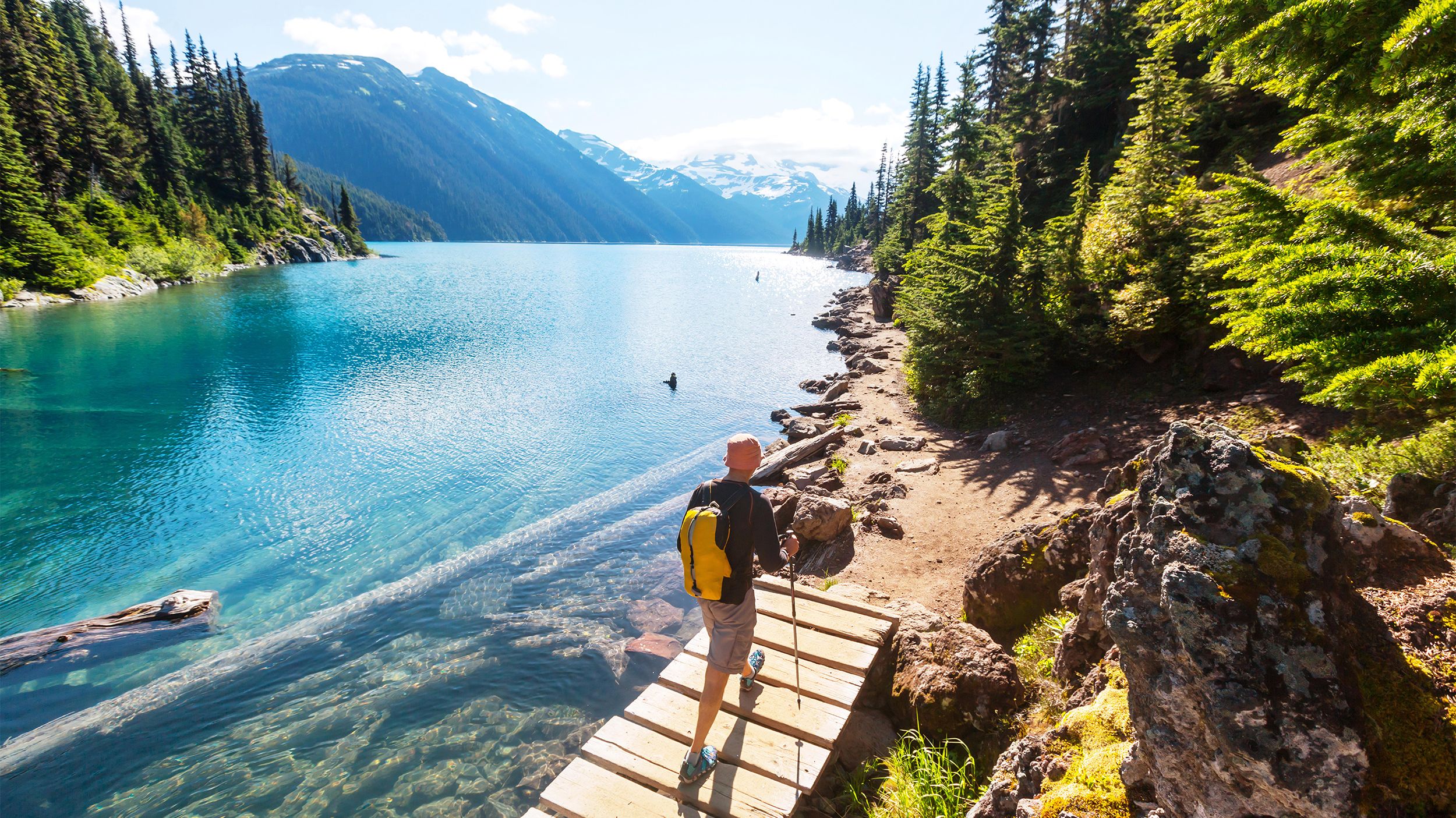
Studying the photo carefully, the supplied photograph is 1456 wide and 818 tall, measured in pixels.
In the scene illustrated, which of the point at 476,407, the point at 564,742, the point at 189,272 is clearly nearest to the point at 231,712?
the point at 564,742

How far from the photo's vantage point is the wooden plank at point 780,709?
19.6 ft

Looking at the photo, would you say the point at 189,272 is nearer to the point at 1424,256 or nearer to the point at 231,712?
the point at 231,712

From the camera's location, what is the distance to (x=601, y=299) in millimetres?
63438

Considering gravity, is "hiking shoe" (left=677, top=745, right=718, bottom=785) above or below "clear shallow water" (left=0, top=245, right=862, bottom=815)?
above

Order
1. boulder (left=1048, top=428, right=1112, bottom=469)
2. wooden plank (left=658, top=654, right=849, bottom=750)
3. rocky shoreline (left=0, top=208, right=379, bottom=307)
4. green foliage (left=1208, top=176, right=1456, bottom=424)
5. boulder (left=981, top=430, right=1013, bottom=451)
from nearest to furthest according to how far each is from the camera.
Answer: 1. green foliage (left=1208, top=176, right=1456, bottom=424)
2. wooden plank (left=658, top=654, right=849, bottom=750)
3. boulder (left=1048, top=428, right=1112, bottom=469)
4. boulder (left=981, top=430, right=1013, bottom=451)
5. rocky shoreline (left=0, top=208, right=379, bottom=307)

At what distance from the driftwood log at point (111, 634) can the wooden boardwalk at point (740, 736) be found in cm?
869

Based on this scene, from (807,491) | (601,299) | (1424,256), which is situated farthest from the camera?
(601,299)

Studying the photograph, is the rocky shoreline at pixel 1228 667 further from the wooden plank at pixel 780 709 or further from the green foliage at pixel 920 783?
the wooden plank at pixel 780 709

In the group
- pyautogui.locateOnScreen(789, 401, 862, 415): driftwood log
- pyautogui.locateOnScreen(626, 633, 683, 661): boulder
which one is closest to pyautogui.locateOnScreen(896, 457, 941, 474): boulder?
pyautogui.locateOnScreen(626, 633, 683, 661): boulder

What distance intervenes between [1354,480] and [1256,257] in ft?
8.94

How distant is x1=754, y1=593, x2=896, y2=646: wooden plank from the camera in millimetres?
7309

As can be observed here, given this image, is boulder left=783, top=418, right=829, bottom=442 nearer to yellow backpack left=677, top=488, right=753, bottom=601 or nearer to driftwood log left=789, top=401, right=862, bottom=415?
→ driftwood log left=789, top=401, right=862, bottom=415

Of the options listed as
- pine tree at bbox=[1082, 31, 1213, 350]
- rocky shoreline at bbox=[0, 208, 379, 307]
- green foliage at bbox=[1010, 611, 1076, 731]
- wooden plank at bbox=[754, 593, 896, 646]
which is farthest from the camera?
rocky shoreline at bbox=[0, 208, 379, 307]

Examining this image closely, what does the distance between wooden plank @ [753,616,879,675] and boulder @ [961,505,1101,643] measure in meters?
1.72
